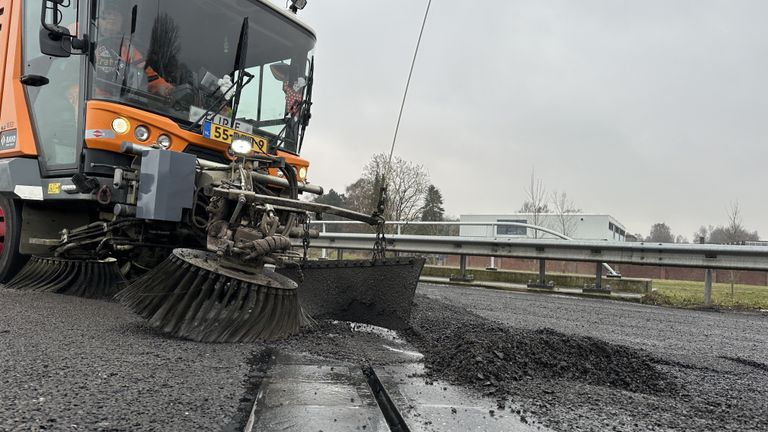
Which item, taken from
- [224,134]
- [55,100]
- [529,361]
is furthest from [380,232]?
[55,100]

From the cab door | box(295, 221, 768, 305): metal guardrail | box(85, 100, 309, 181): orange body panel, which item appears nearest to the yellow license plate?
box(85, 100, 309, 181): orange body panel

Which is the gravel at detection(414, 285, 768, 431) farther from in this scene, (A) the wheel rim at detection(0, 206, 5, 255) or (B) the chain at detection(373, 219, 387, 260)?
(A) the wheel rim at detection(0, 206, 5, 255)

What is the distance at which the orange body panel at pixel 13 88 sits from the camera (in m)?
4.99

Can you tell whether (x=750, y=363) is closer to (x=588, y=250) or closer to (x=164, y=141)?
(x=164, y=141)

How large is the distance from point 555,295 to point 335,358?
21.5 ft

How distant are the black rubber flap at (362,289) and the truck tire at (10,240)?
10.5 ft

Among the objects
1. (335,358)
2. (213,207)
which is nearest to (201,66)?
(213,207)

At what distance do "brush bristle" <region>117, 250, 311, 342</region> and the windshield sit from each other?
1727mm

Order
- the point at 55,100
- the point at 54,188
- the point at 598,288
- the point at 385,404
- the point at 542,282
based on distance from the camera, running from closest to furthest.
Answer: the point at 385,404 → the point at 54,188 → the point at 55,100 → the point at 598,288 → the point at 542,282

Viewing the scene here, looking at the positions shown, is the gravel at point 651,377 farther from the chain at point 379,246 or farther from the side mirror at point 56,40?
the side mirror at point 56,40

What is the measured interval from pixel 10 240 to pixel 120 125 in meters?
2.30

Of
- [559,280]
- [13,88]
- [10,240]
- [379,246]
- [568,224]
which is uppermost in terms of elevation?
[568,224]

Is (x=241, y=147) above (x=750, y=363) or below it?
above

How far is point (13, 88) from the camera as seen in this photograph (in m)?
5.23
